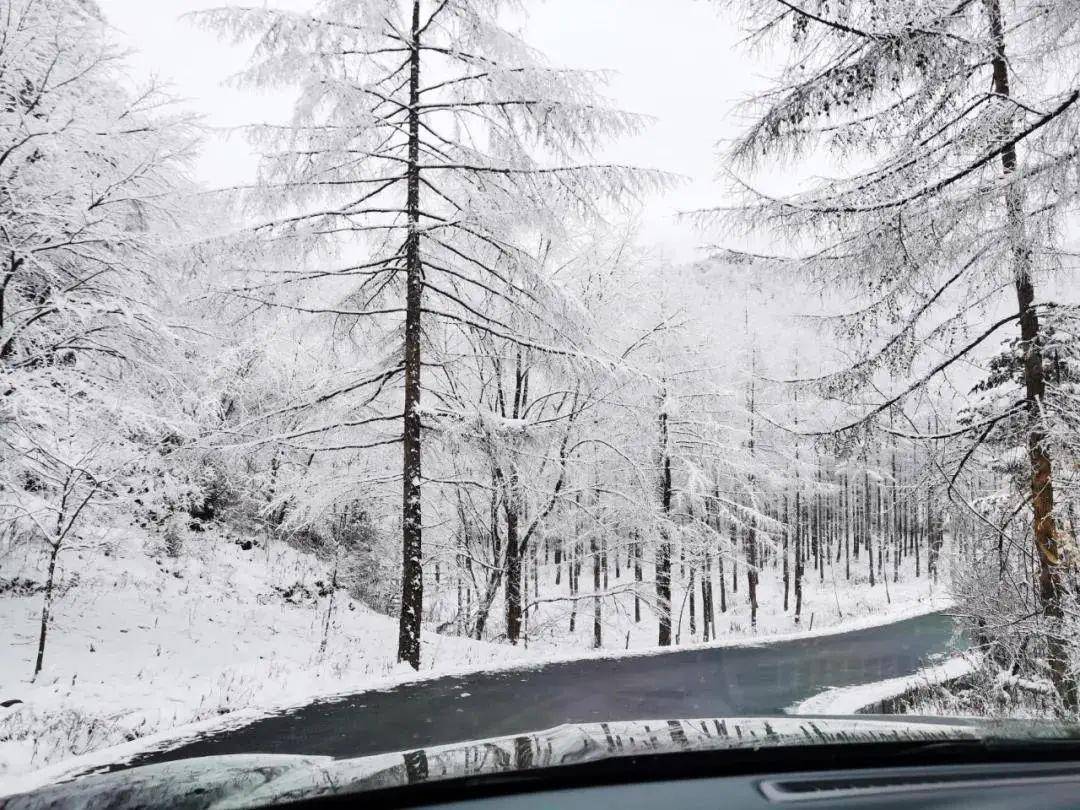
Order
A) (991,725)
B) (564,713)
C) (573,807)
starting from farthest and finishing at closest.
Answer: (564,713) → (991,725) → (573,807)

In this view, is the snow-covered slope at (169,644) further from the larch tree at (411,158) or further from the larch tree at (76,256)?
the larch tree at (411,158)

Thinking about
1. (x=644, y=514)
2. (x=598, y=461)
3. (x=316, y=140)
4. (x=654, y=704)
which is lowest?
(x=654, y=704)

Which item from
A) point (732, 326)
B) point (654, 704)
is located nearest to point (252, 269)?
point (654, 704)

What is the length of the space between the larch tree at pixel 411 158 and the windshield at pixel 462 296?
0.06 metres

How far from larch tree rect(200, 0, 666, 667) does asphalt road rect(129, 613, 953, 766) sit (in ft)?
9.08

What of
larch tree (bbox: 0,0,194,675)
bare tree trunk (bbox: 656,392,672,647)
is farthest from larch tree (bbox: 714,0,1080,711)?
larch tree (bbox: 0,0,194,675)

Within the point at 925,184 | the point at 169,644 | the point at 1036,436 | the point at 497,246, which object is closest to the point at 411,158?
the point at 497,246

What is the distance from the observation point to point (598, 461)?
13.8 meters

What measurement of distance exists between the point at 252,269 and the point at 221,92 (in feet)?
8.91

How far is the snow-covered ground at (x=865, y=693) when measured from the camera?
714 cm

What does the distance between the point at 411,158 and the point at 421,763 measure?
8891 mm

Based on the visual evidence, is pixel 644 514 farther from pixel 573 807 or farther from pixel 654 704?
pixel 573 807

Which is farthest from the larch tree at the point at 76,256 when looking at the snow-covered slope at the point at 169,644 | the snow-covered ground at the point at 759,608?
the snow-covered ground at the point at 759,608

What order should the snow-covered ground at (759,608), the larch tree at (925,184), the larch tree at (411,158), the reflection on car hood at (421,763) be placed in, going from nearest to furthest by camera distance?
the reflection on car hood at (421,763)
the larch tree at (925,184)
the larch tree at (411,158)
the snow-covered ground at (759,608)
